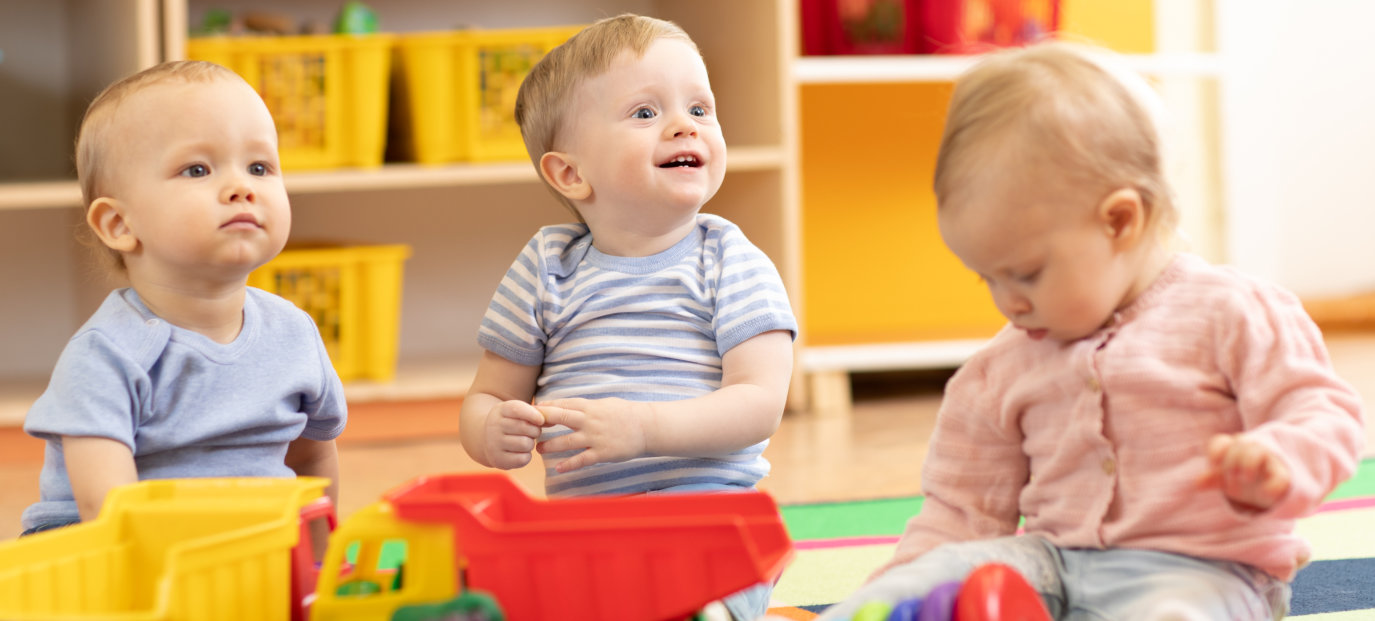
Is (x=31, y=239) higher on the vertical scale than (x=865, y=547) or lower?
higher

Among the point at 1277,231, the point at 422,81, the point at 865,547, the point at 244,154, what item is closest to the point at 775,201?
the point at 422,81

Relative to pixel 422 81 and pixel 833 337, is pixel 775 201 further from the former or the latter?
pixel 422 81

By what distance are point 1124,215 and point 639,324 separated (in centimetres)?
38

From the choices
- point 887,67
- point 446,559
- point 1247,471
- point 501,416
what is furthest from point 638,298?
point 887,67

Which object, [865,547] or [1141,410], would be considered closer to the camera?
[1141,410]

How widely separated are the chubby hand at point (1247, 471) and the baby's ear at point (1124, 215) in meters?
0.14

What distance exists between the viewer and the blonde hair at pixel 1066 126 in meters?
0.74

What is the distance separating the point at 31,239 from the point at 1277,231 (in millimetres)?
2262

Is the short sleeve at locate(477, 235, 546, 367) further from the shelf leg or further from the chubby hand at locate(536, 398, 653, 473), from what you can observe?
the shelf leg

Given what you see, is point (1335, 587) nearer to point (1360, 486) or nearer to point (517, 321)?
point (1360, 486)

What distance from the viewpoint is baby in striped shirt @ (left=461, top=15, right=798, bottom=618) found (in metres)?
0.94

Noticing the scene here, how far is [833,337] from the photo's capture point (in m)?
2.20

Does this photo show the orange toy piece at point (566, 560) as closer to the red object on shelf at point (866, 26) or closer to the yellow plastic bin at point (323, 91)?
the yellow plastic bin at point (323, 91)

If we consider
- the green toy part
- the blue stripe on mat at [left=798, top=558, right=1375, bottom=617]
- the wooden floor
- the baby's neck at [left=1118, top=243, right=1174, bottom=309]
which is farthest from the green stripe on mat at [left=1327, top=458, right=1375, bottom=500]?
the green toy part
